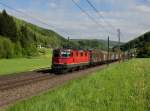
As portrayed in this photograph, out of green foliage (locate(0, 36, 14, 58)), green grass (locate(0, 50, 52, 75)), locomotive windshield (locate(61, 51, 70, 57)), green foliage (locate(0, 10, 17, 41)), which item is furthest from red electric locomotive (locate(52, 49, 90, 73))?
green foliage (locate(0, 10, 17, 41))

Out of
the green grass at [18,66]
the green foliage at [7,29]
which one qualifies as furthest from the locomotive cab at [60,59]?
the green foliage at [7,29]

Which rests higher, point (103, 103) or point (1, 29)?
point (1, 29)

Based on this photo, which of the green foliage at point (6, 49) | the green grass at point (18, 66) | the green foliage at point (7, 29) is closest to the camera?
the green grass at point (18, 66)

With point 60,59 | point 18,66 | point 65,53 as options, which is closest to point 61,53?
point 65,53

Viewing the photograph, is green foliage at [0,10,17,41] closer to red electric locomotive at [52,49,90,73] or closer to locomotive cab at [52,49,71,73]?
red electric locomotive at [52,49,90,73]

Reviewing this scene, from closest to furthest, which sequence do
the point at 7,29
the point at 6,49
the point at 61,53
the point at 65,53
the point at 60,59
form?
the point at 60,59, the point at 61,53, the point at 65,53, the point at 6,49, the point at 7,29

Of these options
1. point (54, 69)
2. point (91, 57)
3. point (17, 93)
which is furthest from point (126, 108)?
point (91, 57)

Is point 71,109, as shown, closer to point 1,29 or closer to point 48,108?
point 48,108

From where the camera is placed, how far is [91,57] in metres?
63.8

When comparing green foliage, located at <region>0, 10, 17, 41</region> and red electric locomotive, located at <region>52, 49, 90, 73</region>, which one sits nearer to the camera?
red electric locomotive, located at <region>52, 49, 90, 73</region>

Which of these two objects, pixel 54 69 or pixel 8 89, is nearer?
pixel 8 89

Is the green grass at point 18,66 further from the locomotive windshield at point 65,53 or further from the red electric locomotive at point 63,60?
the locomotive windshield at point 65,53

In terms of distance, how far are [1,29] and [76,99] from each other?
10831 centimetres

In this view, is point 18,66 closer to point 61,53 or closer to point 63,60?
point 61,53
